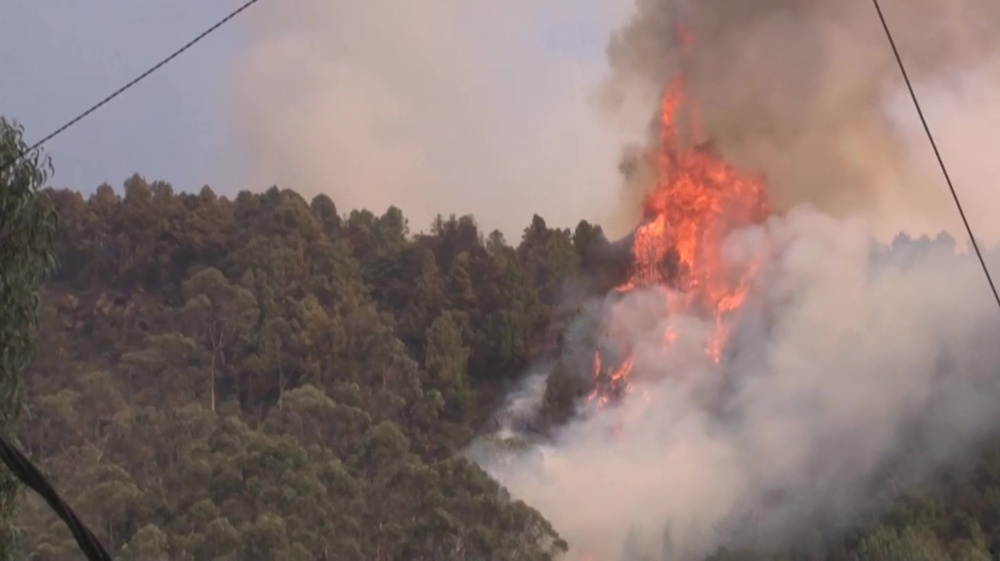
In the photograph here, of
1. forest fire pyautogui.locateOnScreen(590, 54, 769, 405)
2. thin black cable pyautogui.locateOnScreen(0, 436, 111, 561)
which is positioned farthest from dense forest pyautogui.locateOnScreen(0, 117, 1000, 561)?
thin black cable pyautogui.locateOnScreen(0, 436, 111, 561)

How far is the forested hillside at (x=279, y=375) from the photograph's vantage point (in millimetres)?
52219

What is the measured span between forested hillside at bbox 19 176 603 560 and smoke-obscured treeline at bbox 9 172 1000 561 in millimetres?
114

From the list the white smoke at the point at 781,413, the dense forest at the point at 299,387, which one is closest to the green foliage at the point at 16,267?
the dense forest at the point at 299,387

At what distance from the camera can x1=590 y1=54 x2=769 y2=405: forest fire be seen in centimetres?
7444

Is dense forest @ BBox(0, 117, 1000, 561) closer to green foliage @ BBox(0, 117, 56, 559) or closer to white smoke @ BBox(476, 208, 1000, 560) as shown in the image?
white smoke @ BBox(476, 208, 1000, 560)

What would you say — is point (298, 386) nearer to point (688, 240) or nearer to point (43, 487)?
point (688, 240)

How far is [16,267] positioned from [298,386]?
202 ft

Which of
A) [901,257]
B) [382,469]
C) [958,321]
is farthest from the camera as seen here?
[901,257]

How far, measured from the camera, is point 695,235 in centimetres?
7712

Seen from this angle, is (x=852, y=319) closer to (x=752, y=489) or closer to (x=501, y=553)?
(x=752, y=489)

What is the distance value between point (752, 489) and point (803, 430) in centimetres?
422

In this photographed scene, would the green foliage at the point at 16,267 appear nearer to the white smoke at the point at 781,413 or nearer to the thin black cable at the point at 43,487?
the thin black cable at the point at 43,487

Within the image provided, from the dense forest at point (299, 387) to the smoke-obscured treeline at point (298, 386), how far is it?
0.11 meters

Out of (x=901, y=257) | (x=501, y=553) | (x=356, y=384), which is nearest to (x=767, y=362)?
(x=901, y=257)
